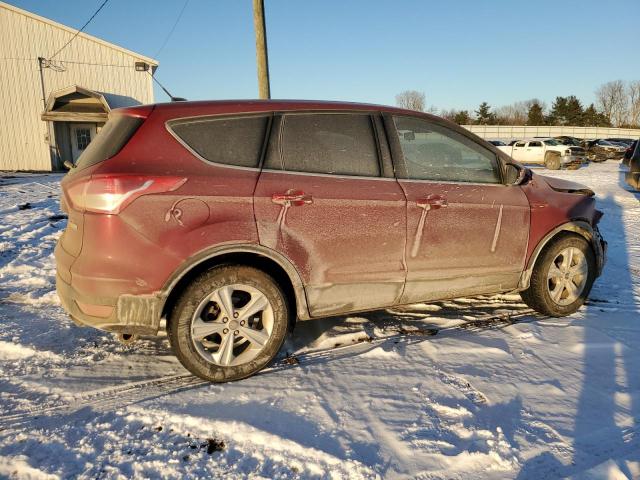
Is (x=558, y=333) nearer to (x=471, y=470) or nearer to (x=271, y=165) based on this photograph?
(x=471, y=470)

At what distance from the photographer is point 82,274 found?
270cm

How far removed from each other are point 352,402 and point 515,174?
7.87 ft

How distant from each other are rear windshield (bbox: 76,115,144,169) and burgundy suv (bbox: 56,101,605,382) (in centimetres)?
1

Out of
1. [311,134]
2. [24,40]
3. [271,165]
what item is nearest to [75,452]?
[271,165]

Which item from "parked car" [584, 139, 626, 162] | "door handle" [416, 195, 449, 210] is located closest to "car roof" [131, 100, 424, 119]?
"door handle" [416, 195, 449, 210]

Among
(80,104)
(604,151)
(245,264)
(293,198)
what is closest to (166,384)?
(245,264)

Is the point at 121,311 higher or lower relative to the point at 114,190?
lower

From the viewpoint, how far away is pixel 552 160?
23844 mm

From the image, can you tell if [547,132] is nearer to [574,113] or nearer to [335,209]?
[574,113]

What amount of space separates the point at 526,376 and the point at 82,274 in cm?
300

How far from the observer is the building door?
1950cm

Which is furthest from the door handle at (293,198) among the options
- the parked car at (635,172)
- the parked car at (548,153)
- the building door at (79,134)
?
the parked car at (548,153)

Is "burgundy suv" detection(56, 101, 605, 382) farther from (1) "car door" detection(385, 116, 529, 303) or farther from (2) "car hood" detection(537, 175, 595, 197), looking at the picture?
(2) "car hood" detection(537, 175, 595, 197)

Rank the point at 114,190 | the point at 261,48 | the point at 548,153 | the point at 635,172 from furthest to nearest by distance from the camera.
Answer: the point at 548,153
the point at 635,172
the point at 261,48
the point at 114,190
